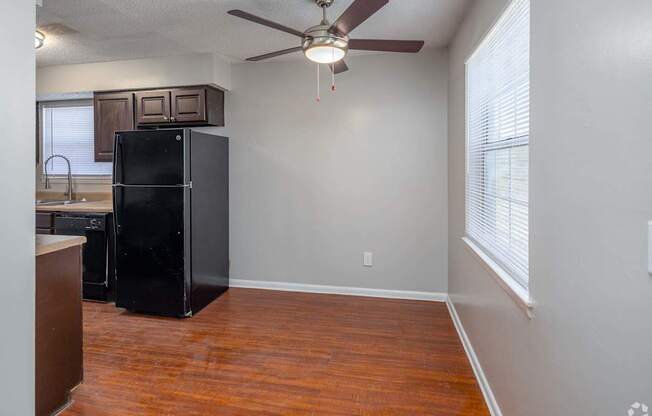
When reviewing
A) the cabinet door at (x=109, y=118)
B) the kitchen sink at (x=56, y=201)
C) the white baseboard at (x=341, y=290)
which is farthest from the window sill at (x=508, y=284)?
the kitchen sink at (x=56, y=201)

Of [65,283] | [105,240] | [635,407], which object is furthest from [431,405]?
[105,240]

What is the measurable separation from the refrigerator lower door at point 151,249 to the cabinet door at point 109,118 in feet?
3.26

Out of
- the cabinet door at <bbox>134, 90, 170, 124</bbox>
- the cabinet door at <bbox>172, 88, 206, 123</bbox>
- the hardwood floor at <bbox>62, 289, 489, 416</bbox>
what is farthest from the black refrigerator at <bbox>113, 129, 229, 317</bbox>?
the cabinet door at <bbox>134, 90, 170, 124</bbox>

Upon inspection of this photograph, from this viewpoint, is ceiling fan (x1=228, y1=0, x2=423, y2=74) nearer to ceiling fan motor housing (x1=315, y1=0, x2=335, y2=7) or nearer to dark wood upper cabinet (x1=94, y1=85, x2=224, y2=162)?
ceiling fan motor housing (x1=315, y1=0, x2=335, y2=7)

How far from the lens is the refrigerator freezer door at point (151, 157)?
10.8 feet

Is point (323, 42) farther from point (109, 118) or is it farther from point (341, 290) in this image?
point (109, 118)

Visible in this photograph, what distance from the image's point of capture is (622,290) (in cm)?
88

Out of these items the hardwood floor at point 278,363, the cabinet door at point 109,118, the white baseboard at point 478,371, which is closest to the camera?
the white baseboard at point 478,371

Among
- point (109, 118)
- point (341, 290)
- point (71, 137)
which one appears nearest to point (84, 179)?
point (71, 137)

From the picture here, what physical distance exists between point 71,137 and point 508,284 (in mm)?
5041

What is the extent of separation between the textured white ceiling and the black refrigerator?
844mm

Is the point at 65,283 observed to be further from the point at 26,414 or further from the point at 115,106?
the point at 115,106

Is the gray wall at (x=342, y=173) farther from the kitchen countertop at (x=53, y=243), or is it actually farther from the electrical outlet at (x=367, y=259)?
the kitchen countertop at (x=53, y=243)

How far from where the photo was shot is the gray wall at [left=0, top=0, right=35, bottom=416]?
1.36 metres
